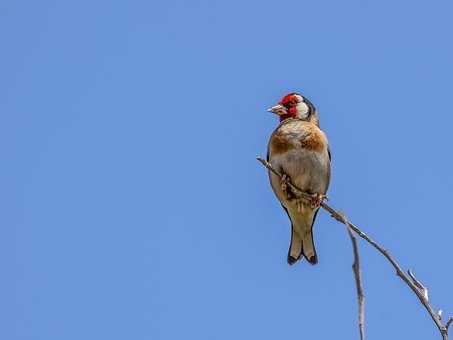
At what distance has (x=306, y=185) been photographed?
9.29 metres

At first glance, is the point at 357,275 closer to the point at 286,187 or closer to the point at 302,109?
the point at 286,187

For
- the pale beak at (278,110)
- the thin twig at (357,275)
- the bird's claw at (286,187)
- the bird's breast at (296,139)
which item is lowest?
the thin twig at (357,275)

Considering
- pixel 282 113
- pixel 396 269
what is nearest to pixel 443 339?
pixel 396 269

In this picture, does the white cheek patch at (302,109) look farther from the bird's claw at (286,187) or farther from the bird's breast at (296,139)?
the bird's claw at (286,187)

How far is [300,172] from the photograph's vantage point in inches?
360

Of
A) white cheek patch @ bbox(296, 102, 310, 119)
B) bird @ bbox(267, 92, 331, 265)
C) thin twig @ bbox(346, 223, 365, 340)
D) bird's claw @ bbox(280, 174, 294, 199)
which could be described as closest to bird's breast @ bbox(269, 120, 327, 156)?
bird @ bbox(267, 92, 331, 265)

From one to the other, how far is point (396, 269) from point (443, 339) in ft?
1.84

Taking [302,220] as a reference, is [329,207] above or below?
below

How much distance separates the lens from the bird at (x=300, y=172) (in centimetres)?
918

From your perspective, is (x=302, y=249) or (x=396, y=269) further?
(x=302, y=249)

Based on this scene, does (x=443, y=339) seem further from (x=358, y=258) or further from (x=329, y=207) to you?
(x=329, y=207)

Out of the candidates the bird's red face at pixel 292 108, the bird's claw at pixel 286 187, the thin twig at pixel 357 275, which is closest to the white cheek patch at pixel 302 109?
the bird's red face at pixel 292 108

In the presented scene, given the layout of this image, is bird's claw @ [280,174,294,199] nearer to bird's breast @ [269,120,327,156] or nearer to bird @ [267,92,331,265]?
bird @ [267,92,331,265]

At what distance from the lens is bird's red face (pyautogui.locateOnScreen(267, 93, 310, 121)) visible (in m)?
10.2
